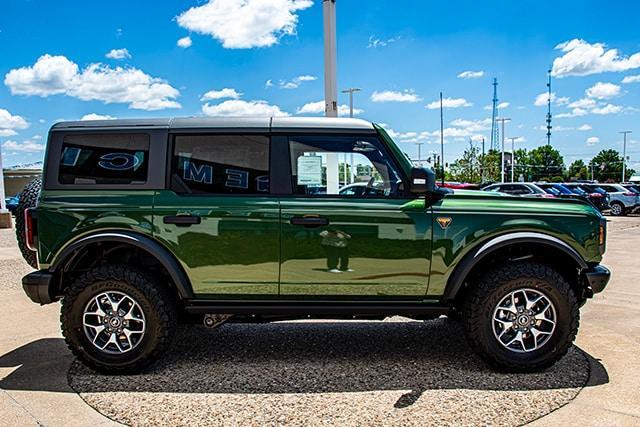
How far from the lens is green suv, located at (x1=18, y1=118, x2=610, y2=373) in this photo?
13.5 feet

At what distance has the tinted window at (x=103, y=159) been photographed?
423 centimetres

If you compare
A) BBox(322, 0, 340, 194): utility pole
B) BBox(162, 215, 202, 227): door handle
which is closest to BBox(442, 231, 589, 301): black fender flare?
BBox(162, 215, 202, 227): door handle

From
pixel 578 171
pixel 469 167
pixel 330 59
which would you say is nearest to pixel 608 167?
pixel 578 171

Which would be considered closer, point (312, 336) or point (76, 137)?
point (76, 137)

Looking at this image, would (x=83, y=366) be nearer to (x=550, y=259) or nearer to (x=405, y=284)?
(x=405, y=284)

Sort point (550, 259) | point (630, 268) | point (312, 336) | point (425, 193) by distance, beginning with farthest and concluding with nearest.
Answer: point (630, 268), point (312, 336), point (550, 259), point (425, 193)

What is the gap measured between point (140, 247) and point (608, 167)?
402ft

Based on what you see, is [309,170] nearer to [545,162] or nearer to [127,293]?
[127,293]

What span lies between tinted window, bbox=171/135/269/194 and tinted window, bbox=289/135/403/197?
0.86 feet

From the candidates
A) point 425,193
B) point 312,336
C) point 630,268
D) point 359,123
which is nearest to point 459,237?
point 425,193

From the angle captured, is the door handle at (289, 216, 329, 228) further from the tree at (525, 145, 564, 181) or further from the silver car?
the tree at (525, 145, 564, 181)

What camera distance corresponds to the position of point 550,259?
4422mm

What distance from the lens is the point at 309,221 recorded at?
407 cm

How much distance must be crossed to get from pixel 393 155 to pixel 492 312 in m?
1.44
